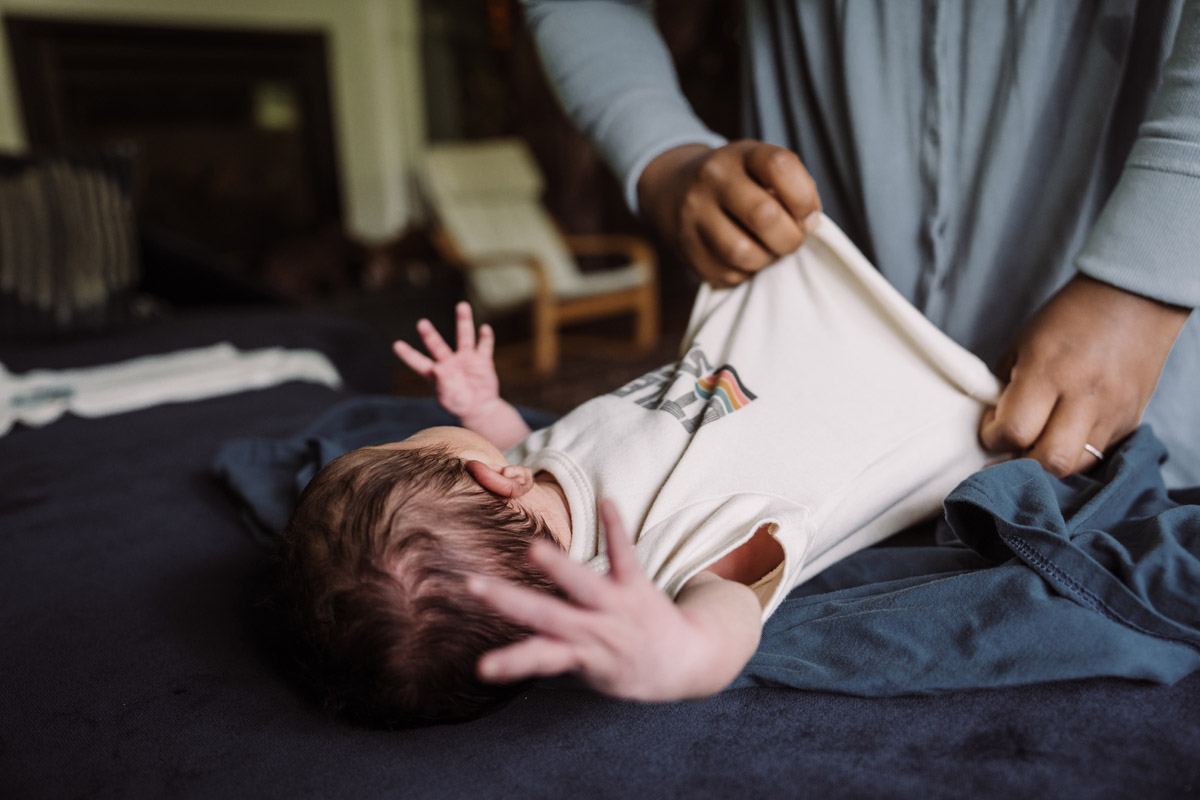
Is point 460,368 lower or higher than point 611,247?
higher

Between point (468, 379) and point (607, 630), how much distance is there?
65 cm

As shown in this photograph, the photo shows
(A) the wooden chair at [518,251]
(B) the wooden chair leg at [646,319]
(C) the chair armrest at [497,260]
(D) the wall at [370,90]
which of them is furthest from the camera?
(D) the wall at [370,90]

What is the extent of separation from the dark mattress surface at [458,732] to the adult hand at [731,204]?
1.60 ft

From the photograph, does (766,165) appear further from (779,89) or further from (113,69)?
(113,69)

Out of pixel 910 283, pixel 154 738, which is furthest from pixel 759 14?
pixel 154 738

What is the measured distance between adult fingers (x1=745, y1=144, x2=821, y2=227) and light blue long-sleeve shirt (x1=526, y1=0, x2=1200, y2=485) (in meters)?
0.18

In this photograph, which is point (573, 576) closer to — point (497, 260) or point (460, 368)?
point (460, 368)

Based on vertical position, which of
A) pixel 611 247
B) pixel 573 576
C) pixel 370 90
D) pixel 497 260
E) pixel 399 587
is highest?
pixel 370 90

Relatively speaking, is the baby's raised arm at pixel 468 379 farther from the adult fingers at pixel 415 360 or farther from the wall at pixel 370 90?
the wall at pixel 370 90

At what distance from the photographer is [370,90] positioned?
18.9 ft

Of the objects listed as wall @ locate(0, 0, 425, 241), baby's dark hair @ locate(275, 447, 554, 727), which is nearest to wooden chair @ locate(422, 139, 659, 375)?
wall @ locate(0, 0, 425, 241)

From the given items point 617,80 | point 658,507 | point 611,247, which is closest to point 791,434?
point 658,507

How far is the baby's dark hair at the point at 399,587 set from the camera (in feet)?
2.18

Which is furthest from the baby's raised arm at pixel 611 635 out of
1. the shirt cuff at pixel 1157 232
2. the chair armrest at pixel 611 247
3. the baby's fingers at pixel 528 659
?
the chair armrest at pixel 611 247
